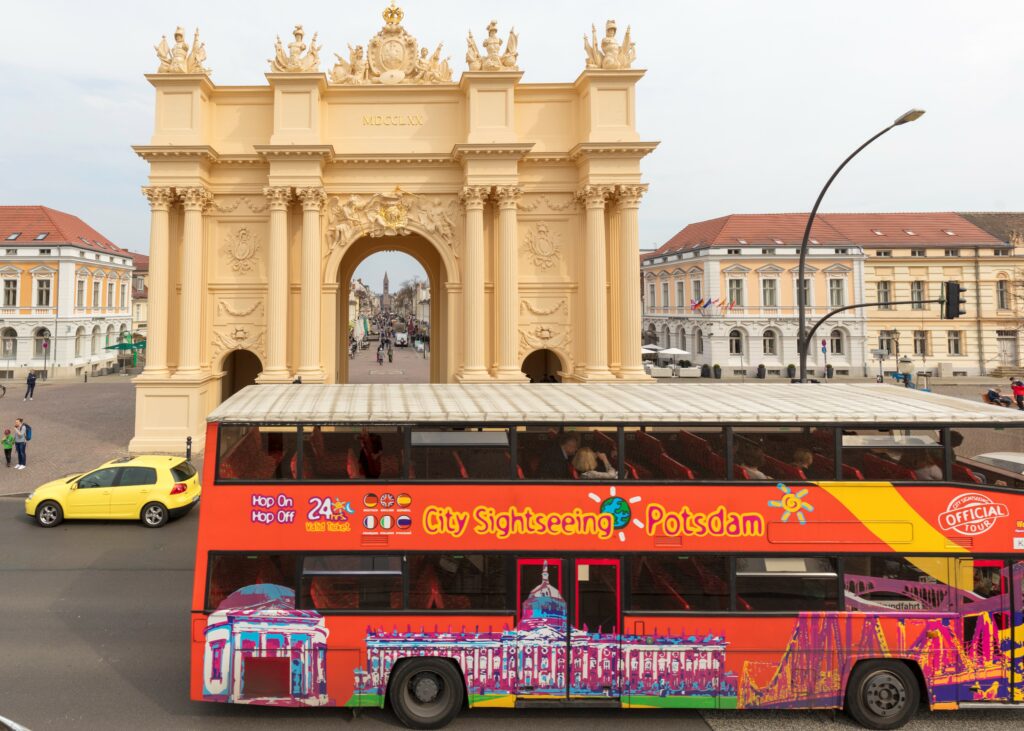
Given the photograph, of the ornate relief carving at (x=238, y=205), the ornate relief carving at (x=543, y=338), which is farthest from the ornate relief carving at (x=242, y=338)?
the ornate relief carving at (x=543, y=338)

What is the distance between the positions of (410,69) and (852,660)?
940 inches

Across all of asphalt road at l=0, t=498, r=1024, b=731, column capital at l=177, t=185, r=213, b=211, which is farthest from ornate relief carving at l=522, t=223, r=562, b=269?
asphalt road at l=0, t=498, r=1024, b=731

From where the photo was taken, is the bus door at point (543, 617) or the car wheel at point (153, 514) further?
the car wheel at point (153, 514)

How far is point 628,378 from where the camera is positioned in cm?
2366

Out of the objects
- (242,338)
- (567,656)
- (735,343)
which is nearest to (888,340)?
(735,343)

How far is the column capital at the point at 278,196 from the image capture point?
23.2m

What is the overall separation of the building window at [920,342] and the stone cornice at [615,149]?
41404mm

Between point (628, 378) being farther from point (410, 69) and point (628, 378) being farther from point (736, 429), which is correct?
point (736, 429)

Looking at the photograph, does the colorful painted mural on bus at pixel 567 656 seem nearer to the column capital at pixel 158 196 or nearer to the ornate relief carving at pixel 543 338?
the ornate relief carving at pixel 543 338

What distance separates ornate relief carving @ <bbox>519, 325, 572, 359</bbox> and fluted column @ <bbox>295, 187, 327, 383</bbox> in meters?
7.62

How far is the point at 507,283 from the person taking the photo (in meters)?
23.9

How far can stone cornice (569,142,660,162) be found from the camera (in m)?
23.4

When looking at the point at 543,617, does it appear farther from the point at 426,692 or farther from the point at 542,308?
the point at 542,308

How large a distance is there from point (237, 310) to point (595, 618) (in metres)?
21.1
